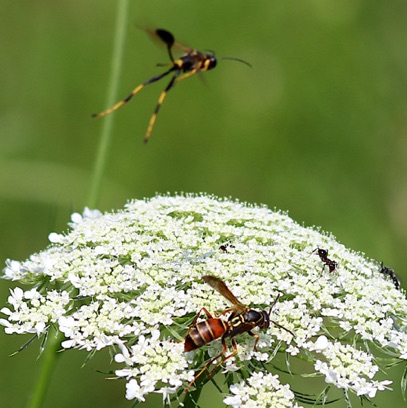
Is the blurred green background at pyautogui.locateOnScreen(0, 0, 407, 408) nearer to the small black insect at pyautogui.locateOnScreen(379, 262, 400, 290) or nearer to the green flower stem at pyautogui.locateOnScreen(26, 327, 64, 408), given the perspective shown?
the small black insect at pyautogui.locateOnScreen(379, 262, 400, 290)

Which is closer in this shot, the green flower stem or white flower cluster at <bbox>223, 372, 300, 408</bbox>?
white flower cluster at <bbox>223, 372, 300, 408</bbox>

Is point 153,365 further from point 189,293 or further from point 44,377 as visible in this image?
point 44,377

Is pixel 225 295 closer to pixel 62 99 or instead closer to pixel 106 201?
pixel 106 201

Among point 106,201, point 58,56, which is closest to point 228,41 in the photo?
point 58,56

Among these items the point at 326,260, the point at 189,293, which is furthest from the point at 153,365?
the point at 326,260

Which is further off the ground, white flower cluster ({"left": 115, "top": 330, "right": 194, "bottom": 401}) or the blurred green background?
the blurred green background

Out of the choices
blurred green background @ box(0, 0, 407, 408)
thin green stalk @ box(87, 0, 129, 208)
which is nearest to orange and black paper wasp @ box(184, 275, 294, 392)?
thin green stalk @ box(87, 0, 129, 208)

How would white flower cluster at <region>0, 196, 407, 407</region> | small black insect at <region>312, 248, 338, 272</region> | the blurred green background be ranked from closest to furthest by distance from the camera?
white flower cluster at <region>0, 196, 407, 407</region> < small black insect at <region>312, 248, 338, 272</region> < the blurred green background
